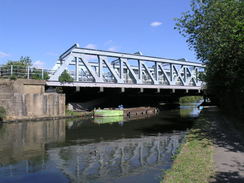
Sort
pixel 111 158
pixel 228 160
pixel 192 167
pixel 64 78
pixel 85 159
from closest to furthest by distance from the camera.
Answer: pixel 192 167, pixel 228 160, pixel 85 159, pixel 111 158, pixel 64 78

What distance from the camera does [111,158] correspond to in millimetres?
10312

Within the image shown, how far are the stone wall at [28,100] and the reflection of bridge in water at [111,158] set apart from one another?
50.2 feet

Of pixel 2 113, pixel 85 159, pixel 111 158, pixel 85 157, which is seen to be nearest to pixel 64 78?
pixel 2 113

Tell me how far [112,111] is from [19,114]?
1267 cm

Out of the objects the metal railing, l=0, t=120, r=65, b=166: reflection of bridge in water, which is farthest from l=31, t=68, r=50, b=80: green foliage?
l=0, t=120, r=65, b=166: reflection of bridge in water

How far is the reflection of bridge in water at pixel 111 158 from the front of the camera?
825cm

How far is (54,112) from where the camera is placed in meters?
28.4

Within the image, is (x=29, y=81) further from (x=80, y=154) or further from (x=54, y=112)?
(x=80, y=154)

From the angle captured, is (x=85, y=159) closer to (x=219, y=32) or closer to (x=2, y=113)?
(x=219, y=32)

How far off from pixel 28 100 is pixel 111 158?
18.8 m

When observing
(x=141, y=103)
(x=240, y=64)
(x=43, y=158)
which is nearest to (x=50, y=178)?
(x=43, y=158)

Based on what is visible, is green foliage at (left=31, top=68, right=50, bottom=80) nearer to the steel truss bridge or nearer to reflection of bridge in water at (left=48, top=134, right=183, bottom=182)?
the steel truss bridge

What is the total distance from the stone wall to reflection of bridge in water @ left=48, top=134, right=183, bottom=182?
15.3m

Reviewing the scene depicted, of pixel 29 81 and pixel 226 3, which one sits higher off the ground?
pixel 226 3
